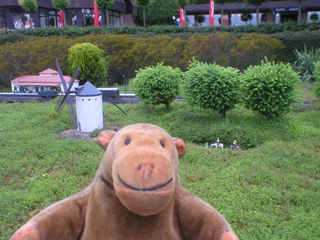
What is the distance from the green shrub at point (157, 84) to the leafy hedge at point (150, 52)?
20.3ft

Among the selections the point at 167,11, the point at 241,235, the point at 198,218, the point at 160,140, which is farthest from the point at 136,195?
the point at 167,11

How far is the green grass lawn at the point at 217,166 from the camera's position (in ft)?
12.5

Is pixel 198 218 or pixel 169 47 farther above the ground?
pixel 169 47

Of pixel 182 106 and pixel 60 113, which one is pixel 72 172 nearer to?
pixel 60 113

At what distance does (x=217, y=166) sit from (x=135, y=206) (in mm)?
4049

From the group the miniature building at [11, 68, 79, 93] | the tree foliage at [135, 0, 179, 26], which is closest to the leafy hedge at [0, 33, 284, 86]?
the miniature building at [11, 68, 79, 93]

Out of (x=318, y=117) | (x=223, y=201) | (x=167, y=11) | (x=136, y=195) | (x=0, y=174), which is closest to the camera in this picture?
(x=136, y=195)

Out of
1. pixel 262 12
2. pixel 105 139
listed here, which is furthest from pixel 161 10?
pixel 105 139

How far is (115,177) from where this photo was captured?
1.60 m

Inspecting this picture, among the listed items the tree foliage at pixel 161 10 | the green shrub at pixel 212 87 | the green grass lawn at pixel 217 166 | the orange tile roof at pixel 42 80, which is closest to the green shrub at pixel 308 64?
the green grass lawn at pixel 217 166

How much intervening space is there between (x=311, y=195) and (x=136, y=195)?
11.6 feet

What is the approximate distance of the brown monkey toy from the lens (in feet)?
5.02

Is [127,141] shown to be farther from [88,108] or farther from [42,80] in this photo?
[42,80]

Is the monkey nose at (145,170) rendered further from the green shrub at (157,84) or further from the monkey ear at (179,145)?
the green shrub at (157,84)
